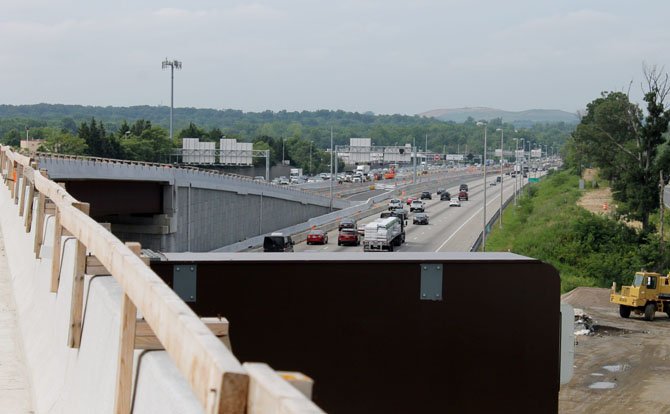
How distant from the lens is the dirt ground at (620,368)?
31859 millimetres

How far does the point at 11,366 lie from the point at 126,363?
4.53 metres

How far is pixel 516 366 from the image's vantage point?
8.43m

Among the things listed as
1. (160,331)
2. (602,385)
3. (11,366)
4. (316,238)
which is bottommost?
(316,238)

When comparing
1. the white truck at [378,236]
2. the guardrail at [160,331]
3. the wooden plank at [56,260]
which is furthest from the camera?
the white truck at [378,236]

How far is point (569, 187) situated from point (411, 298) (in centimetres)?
14307

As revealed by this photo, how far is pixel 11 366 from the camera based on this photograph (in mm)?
8898

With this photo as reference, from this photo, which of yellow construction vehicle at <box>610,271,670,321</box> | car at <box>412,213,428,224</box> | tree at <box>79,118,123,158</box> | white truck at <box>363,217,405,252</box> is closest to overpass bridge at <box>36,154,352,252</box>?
white truck at <box>363,217,405,252</box>

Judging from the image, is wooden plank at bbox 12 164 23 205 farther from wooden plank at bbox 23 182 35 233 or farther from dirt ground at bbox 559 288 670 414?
dirt ground at bbox 559 288 670 414

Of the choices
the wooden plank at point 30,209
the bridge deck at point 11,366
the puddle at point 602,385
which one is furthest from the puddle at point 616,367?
the bridge deck at point 11,366

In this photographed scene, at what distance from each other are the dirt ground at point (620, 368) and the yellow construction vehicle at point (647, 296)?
57cm

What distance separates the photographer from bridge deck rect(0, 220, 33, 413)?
Answer: 7712 millimetres

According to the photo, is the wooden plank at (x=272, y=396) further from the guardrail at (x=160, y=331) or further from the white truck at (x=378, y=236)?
the white truck at (x=378, y=236)

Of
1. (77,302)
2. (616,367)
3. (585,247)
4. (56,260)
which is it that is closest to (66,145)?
(585,247)

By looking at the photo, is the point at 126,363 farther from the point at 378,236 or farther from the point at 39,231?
the point at 378,236
